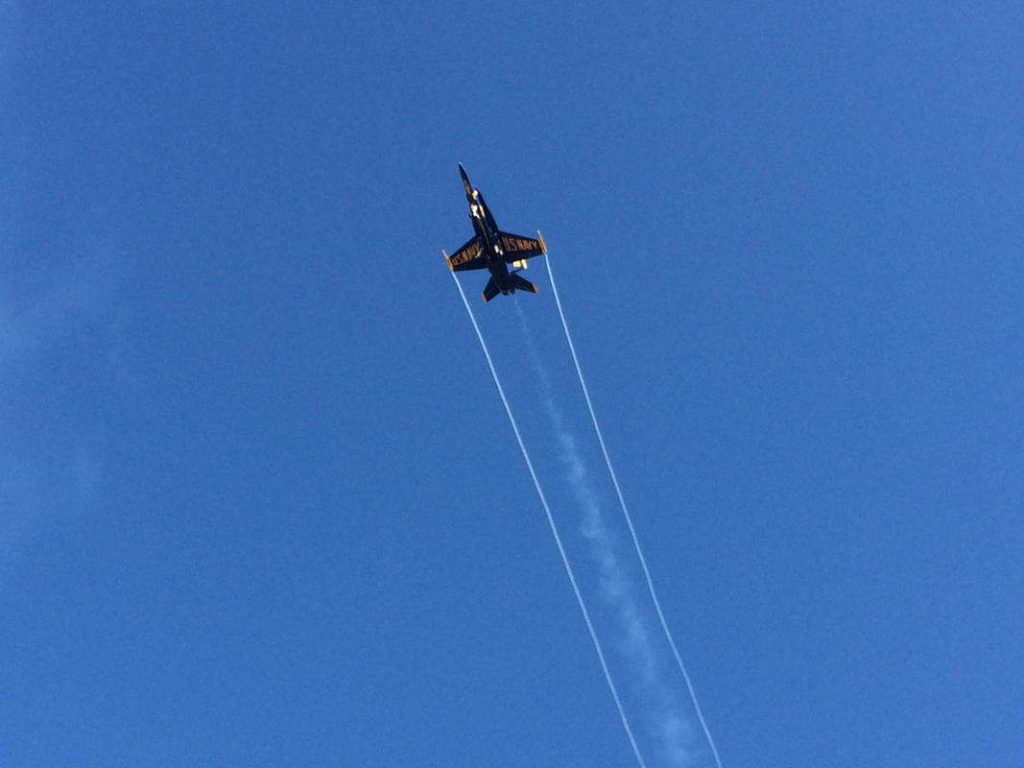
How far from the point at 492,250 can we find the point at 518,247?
9.24 ft

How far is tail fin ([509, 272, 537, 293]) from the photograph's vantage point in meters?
110

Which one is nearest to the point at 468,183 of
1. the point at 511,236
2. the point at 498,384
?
the point at 511,236

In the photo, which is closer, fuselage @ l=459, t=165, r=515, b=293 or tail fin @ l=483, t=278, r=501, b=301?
fuselage @ l=459, t=165, r=515, b=293

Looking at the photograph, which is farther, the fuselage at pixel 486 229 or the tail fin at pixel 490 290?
the tail fin at pixel 490 290

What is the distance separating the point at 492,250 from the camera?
10625 centimetres

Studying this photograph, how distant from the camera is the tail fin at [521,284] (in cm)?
10994

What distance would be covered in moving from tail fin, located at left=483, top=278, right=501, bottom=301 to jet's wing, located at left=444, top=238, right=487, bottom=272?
9.89 ft

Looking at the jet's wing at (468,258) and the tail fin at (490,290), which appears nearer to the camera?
the jet's wing at (468,258)

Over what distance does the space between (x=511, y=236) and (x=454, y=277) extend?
7370 millimetres

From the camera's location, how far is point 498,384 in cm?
9631

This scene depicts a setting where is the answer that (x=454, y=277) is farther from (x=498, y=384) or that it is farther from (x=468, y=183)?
(x=498, y=384)

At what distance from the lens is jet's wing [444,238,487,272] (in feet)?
354

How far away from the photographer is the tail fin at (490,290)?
111 m

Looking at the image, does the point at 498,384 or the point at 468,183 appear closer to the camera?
the point at 498,384
